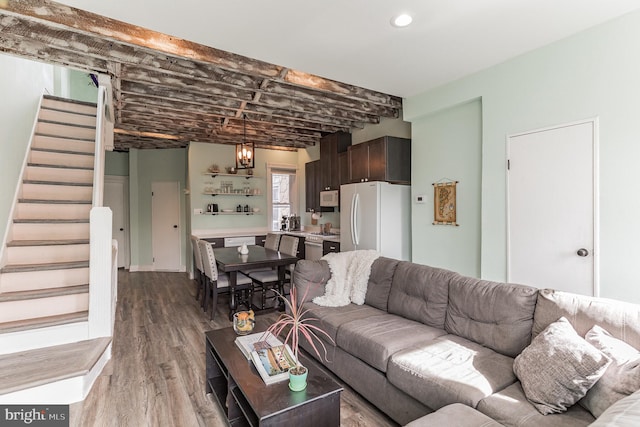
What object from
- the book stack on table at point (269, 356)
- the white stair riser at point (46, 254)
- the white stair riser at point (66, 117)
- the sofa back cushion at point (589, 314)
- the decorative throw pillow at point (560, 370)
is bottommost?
the book stack on table at point (269, 356)

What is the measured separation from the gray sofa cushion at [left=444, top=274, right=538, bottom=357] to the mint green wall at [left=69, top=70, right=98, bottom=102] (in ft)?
26.9

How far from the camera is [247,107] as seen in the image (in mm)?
4605

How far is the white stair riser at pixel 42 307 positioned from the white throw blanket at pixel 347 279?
2242mm

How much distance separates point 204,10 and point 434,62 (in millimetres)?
2230

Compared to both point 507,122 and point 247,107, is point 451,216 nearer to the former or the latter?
point 507,122

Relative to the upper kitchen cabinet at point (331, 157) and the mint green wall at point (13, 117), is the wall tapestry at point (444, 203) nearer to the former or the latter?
the upper kitchen cabinet at point (331, 157)

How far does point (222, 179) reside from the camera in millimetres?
6832

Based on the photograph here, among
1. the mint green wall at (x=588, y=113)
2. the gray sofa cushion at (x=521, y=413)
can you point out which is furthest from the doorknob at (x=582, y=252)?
the gray sofa cushion at (x=521, y=413)

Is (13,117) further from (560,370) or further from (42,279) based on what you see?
(560,370)

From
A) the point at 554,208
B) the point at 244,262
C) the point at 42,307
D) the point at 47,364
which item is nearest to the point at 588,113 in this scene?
the point at 554,208

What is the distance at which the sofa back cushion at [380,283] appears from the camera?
301cm

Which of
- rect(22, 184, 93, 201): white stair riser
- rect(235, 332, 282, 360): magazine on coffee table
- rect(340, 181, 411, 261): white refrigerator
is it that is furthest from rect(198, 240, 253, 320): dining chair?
rect(235, 332, 282, 360): magazine on coffee table

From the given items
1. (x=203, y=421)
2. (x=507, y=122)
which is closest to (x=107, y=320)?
(x=203, y=421)

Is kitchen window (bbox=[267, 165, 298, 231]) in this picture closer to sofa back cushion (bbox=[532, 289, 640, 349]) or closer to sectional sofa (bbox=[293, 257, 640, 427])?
sectional sofa (bbox=[293, 257, 640, 427])
